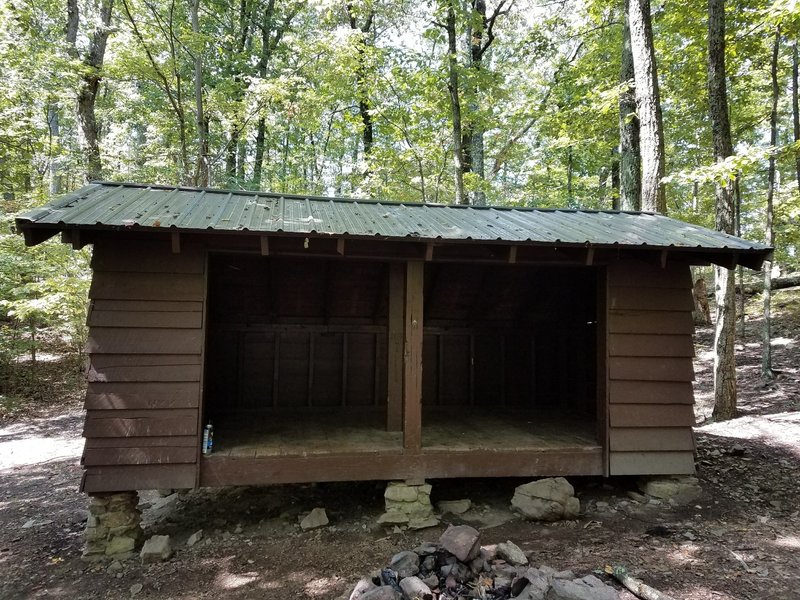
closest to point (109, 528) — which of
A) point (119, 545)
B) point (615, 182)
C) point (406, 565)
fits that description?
point (119, 545)

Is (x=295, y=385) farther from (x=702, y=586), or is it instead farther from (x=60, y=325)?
(x=60, y=325)

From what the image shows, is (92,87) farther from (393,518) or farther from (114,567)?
(393,518)

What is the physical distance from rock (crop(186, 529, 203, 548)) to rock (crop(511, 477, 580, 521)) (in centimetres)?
307

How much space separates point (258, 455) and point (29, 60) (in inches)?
406

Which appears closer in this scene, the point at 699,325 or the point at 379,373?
the point at 379,373

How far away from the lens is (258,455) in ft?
14.5

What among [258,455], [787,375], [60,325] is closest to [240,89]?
[60,325]

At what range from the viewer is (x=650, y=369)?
4.90 meters

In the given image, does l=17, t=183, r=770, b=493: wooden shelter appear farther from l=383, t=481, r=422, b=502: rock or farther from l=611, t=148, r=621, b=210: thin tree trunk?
l=611, t=148, r=621, b=210: thin tree trunk

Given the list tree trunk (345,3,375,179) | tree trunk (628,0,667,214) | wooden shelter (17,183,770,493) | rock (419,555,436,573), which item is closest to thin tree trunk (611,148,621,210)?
tree trunk (628,0,667,214)

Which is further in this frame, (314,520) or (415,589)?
(314,520)

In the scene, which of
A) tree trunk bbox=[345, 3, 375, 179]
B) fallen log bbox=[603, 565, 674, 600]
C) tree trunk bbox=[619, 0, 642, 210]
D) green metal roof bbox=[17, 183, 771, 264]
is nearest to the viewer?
fallen log bbox=[603, 565, 674, 600]

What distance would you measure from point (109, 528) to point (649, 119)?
28.3ft

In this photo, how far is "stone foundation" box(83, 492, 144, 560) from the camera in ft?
13.4
